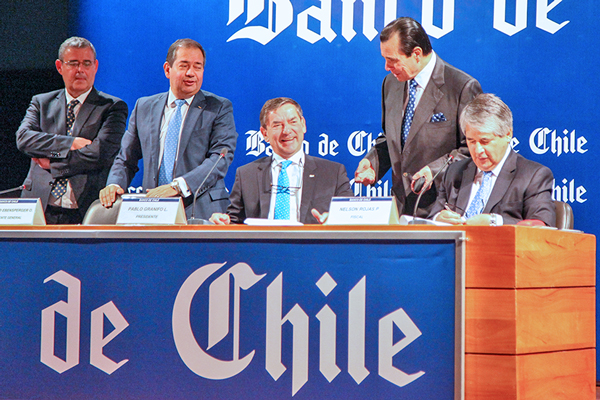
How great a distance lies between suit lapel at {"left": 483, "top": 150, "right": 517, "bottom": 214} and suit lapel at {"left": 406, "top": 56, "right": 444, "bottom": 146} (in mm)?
804

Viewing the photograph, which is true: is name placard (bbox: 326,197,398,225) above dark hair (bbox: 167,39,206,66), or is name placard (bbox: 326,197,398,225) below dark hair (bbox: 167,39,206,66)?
below

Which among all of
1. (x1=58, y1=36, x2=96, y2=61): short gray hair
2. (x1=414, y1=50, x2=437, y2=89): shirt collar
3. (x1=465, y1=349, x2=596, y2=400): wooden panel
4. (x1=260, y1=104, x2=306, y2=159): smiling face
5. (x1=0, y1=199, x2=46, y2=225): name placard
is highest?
(x1=58, y1=36, x2=96, y2=61): short gray hair

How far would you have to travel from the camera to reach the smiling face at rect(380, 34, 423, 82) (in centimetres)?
348

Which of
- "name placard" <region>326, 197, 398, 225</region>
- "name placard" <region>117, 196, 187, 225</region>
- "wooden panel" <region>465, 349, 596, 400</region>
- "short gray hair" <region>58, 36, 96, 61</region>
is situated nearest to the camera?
"wooden panel" <region>465, 349, 596, 400</region>

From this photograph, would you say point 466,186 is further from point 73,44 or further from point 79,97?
point 73,44

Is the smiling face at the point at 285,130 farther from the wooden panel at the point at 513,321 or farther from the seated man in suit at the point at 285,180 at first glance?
the wooden panel at the point at 513,321

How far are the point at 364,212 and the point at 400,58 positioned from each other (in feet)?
5.84

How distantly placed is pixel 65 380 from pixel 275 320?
0.70m

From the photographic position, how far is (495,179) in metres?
2.68

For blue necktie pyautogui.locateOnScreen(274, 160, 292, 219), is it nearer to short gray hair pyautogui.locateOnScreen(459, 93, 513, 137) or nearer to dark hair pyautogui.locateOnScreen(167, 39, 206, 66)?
short gray hair pyautogui.locateOnScreen(459, 93, 513, 137)

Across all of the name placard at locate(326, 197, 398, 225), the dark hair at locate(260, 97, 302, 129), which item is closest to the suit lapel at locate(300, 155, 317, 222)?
the dark hair at locate(260, 97, 302, 129)

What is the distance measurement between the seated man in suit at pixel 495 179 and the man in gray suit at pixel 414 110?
1.74ft

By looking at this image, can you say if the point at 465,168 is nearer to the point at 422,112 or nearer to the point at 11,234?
the point at 422,112

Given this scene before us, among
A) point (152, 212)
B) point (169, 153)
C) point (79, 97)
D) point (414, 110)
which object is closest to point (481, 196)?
point (414, 110)
